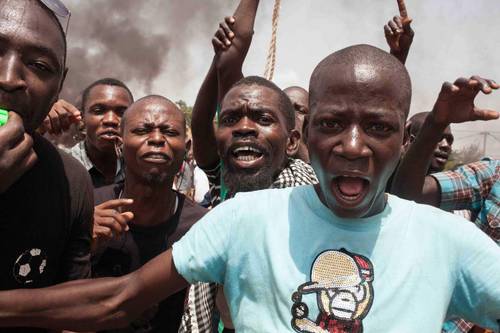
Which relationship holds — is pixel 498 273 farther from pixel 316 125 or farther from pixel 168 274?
pixel 168 274

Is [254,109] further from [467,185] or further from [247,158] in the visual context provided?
[467,185]

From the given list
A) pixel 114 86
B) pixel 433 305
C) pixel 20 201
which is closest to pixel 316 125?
pixel 433 305

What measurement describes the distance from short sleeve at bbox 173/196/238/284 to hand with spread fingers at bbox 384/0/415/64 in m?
1.93

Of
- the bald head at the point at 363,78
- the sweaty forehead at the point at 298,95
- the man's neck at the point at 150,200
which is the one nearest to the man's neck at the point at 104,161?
the man's neck at the point at 150,200

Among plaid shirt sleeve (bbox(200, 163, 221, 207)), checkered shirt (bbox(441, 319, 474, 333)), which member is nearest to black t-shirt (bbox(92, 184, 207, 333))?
plaid shirt sleeve (bbox(200, 163, 221, 207))

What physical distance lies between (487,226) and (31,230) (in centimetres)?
241

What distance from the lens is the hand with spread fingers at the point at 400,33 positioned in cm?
319

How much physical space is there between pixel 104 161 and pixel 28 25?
109 inches

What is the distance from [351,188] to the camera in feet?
5.24

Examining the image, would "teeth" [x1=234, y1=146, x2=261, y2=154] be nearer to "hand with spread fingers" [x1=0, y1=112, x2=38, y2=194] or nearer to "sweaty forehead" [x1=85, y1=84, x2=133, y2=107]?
"hand with spread fingers" [x1=0, y1=112, x2=38, y2=194]

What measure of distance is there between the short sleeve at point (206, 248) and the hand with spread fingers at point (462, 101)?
86cm

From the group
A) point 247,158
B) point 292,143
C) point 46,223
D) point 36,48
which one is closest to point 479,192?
point 292,143

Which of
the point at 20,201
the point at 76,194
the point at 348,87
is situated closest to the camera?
the point at 348,87

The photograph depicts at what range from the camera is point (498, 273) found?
1508 mm
